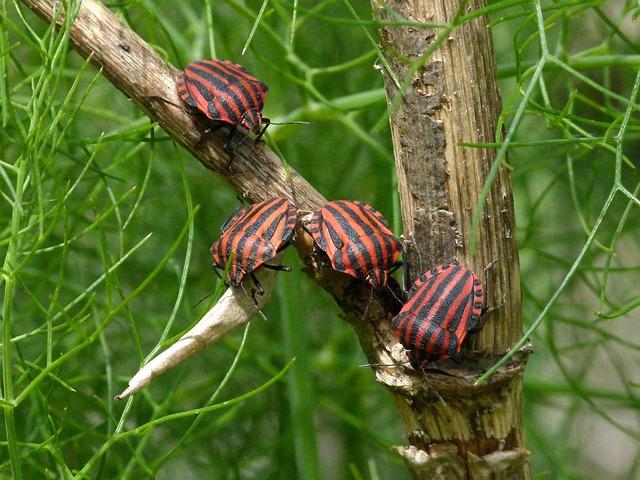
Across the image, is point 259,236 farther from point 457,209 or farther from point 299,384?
point 299,384

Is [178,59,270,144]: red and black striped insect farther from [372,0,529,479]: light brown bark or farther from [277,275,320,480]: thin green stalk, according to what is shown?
[277,275,320,480]: thin green stalk

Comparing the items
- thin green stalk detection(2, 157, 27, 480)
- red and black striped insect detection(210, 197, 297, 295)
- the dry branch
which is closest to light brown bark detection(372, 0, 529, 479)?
red and black striped insect detection(210, 197, 297, 295)

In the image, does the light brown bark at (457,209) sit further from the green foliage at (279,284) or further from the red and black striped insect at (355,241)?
the green foliage at (279,284)

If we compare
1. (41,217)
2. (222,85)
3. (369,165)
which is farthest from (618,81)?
(41,217)

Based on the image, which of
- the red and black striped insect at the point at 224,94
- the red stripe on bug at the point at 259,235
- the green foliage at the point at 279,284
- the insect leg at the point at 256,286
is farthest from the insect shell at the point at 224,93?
the green foliage at the point at 279,284

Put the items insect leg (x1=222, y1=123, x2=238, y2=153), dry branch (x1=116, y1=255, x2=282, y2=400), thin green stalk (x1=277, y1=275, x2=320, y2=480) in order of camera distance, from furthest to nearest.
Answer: thin green stalk (x1=277, y1=275, x2=320, y2=480) → insect leg (x1=222, y1=123, x2=238, y2=153) → dry branch (x1=116, y1=255, x2=282, y2=400)

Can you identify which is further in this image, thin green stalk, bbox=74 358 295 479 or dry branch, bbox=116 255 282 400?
thin green stalk, bbox=74 358 295 479

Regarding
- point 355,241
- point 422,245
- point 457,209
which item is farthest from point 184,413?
point 457,209

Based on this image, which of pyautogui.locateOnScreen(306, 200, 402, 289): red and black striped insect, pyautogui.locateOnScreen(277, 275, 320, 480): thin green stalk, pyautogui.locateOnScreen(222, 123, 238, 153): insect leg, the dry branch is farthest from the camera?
pyautogui.locateOnScreen(277, 275, 320, 480): thin green stalk

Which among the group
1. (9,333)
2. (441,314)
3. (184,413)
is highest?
(441,314)
